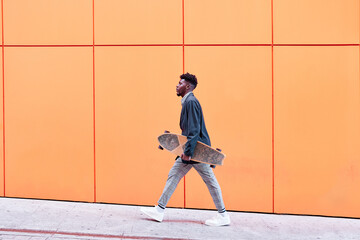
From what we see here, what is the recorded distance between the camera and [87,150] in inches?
255

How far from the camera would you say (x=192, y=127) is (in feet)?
17.1

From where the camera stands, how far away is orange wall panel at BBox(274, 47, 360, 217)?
6.18 meters

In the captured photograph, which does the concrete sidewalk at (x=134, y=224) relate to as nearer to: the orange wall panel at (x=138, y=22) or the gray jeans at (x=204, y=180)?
the gray jeans at (x=204, y=180)

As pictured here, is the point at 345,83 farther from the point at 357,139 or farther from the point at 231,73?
the point at 231,73

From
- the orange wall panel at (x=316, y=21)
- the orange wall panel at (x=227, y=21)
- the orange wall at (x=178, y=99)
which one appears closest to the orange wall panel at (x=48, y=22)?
the orange wall at (x=178, y=99)

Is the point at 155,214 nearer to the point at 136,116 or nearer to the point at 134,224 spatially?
the point at 134,224

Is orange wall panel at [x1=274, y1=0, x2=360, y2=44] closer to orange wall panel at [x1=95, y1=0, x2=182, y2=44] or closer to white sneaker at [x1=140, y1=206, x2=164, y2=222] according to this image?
orange wall panel at [x1=95, y1=0, x2=182, y2=44]

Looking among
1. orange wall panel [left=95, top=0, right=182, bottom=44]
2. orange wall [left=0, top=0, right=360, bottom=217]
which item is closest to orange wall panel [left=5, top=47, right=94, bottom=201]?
orange wall [left=0, top=0, right=360, bottom=217]

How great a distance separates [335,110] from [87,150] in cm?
384

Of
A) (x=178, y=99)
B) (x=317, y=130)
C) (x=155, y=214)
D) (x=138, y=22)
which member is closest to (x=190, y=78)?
(x=178, y=99)

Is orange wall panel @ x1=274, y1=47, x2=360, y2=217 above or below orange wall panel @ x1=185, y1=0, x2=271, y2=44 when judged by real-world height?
below

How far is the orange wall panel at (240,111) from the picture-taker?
627cm

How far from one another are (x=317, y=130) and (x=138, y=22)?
3.19 m

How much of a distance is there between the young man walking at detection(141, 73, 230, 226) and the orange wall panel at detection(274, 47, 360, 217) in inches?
49.4
